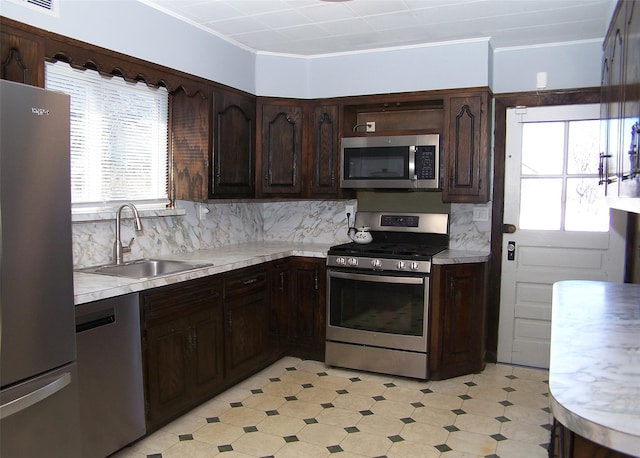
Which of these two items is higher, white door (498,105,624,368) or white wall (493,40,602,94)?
white wall (493,40,602,94)

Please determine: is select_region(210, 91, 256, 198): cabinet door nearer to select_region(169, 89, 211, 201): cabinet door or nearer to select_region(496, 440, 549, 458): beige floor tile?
select_region(169, 89, 211, 201): cabinet door

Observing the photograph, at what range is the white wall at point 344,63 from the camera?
3.10 m

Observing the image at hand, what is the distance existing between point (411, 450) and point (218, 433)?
1.08 metres

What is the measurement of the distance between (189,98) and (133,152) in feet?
1.87

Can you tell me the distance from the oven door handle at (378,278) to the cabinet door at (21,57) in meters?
2.33

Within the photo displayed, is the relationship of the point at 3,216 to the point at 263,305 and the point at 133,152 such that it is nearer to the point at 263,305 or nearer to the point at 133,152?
the point at 133,152

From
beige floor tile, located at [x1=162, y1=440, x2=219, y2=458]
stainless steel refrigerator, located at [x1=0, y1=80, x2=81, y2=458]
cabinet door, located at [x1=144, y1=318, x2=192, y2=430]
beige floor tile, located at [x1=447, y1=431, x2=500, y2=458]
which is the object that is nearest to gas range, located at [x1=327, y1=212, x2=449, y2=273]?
beige floor tile, located at [x1=447, y1=431, x2=500, y2=458]

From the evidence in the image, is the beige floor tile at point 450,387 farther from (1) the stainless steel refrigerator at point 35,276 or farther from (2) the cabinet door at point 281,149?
(1) the stainless steel refrigerator at point 35,276

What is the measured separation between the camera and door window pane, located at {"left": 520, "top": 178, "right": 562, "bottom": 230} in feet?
12.9

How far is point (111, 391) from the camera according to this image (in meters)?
2.52

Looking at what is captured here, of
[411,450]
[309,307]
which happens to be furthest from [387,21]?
[411,450]

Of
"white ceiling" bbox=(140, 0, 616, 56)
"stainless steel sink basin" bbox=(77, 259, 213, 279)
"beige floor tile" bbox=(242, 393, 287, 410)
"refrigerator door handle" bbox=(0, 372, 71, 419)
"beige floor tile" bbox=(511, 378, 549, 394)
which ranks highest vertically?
"white ceiling" bbox=(140, 0, 616, 56)

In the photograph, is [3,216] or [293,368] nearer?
[3,216]

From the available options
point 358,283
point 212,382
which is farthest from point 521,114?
point 212,382
